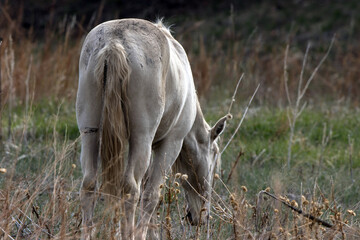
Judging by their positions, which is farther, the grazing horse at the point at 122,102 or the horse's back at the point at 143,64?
the horse's back at the point at 143,64

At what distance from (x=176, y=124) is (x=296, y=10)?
1427 cm

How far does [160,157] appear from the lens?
155 inches

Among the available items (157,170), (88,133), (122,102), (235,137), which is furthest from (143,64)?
(235,137)

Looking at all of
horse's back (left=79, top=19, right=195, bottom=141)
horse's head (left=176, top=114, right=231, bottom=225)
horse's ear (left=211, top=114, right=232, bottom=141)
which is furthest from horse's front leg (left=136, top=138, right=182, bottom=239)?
horse's ear (left=211, top=114, right=232, bottom=141)

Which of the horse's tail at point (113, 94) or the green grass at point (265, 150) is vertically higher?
the horse's tail at point (113, 94)

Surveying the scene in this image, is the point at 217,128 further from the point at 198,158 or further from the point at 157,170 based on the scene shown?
the point at 157,170

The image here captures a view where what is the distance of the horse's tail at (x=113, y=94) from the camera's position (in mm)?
3146

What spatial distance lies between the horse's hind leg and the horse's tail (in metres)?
0.06

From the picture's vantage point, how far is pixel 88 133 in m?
3.29

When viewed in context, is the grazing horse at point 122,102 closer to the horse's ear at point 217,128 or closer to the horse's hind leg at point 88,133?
the horse's hind leg at point 88,133

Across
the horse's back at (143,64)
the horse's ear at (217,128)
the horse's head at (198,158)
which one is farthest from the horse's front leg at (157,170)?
the horse's ear at (217,128)

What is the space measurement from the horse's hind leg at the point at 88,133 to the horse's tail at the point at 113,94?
0.06 metres

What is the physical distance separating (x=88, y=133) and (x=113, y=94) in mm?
269

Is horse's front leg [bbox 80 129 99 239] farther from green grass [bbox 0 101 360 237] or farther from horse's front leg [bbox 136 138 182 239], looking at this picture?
green grass [bbox 0 101 360 237]
